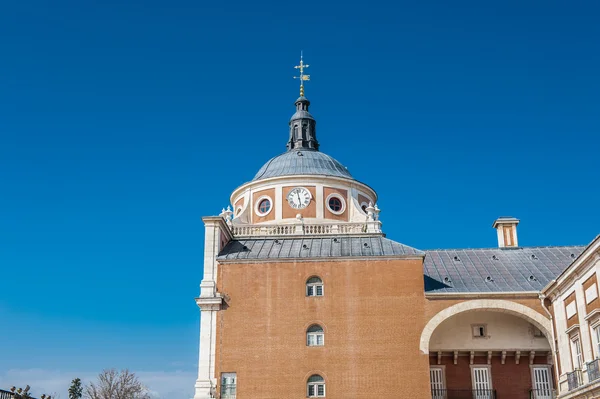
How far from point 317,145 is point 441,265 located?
63.3 ft

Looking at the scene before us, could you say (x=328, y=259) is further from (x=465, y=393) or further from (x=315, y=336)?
(x=465, y=393)

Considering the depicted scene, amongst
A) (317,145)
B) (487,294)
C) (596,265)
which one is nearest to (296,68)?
(317,145)

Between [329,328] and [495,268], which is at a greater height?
[495,268]

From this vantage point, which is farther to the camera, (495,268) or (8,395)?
(495,268)

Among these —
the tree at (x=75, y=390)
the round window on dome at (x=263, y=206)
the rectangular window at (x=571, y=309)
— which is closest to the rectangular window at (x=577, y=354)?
the rectangular window at (x=571, y=309)

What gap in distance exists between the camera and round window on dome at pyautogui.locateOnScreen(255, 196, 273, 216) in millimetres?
49531

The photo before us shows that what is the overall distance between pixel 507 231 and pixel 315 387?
1861cm

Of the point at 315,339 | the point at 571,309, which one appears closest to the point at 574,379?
the point at 571,309

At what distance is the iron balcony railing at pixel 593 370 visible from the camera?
2733cm

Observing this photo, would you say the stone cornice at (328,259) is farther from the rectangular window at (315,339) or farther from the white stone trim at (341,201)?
the white stone trim at (341,201)

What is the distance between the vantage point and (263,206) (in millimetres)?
49875

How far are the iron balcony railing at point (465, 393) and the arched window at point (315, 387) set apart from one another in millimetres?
6700

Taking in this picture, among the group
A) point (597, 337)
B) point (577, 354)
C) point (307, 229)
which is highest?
point (307, 229)

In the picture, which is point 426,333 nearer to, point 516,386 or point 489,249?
point 516,386
